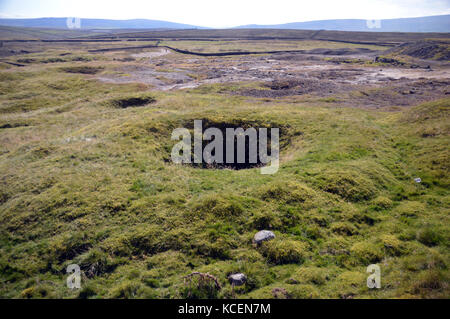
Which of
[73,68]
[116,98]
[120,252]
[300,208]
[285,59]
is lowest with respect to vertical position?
[120,252]

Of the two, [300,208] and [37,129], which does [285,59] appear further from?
[300,208]

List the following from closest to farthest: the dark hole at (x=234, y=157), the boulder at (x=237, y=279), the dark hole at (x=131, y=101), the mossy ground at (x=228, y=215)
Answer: the boulder at (x=237, y=279)
the mossy ground at (x=228, y=215)
the dark hole at (x=234, y=157)
the dark hole at (x=131, y=101)

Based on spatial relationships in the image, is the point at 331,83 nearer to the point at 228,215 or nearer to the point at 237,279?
the point at 228,215

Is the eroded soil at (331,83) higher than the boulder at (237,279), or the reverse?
the eroded soil at (331,83)

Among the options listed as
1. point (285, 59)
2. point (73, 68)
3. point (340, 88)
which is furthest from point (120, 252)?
point (285, 59)

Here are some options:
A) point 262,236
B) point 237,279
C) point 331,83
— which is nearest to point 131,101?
point 262,236

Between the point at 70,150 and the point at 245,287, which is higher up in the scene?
the point at 70,150

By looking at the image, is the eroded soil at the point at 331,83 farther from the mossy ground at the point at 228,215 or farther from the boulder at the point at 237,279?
the boulder at the point at 237,279

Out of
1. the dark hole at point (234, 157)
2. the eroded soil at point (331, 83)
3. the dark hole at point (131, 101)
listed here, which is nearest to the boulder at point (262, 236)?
the dark hole at point (234, 157)

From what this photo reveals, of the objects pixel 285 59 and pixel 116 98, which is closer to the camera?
pixel 116 98
